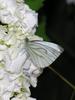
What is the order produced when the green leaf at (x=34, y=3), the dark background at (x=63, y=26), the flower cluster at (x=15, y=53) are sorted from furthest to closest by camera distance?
the dark background at (x=63, y=26)
the green leaf at (x=34, y=3)
the flower cluster at (x=15, y=53)

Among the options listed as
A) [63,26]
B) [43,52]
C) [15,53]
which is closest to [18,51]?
[15,53]

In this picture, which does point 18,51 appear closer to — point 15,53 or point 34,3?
point 15,53

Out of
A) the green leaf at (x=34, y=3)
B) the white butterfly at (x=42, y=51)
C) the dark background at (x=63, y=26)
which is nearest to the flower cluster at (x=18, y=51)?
the white butterfly at (x=42, y=51)

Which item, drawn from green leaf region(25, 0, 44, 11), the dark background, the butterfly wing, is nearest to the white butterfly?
the butterfly wing

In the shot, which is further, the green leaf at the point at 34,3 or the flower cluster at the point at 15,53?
the green leaf at the point at 34,3

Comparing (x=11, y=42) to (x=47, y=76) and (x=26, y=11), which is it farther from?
(x=47, y=76)

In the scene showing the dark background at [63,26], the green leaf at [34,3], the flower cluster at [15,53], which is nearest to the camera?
the flower cluster at [15,53]

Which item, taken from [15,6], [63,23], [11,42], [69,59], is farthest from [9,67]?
[63,23]

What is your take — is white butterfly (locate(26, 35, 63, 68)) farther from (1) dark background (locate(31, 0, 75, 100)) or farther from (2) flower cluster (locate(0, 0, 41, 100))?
(1) dark background (locate(31, 0, 75, 100))

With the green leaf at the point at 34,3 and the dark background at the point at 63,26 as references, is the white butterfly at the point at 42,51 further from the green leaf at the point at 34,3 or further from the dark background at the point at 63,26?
the dark background at the point at 63,26
